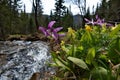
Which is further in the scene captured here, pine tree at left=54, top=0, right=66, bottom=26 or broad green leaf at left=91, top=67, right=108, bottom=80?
pine tree at left=54, top=0, right=66, bottom=26

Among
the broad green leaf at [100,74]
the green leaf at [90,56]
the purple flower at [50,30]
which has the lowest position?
the broad green leaf at [100,74]

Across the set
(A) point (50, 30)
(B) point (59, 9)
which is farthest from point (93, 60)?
(B) point (59, 9)

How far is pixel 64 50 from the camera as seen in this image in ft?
9.29

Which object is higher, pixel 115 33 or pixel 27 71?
pixel 115 33

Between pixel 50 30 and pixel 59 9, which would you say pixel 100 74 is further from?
pixel 59 9

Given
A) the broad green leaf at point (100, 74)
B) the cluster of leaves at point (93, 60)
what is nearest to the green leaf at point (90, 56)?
the cluster of leaves at point (93, 60)

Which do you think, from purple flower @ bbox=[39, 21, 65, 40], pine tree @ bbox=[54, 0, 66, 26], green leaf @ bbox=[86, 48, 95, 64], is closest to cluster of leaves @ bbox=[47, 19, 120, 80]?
green leaf @ bbox=[86, 48, 95, 64]

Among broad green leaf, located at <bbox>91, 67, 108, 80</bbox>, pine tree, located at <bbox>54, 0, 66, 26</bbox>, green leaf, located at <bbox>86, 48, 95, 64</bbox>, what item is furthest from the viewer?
pine tree, located at <bbox>54, 0, 66, 26</bbox>

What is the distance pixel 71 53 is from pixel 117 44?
427mm

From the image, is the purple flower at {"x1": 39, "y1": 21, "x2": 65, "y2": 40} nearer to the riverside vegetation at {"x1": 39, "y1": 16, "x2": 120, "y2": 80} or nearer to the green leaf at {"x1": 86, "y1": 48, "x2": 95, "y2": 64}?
the riverside vegetation at {"x1": 39, "y1": 16, "x2": 120, "y2": 80}

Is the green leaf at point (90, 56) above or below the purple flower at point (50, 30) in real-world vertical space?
below

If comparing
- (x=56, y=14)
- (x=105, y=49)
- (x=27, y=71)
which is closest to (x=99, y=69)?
(x=105, y=49)

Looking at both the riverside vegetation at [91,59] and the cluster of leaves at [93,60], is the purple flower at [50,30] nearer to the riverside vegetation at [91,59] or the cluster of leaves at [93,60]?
the riverside vegetation at [91,59]

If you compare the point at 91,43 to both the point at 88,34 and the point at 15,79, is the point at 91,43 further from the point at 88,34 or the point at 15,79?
the point at 15,79
